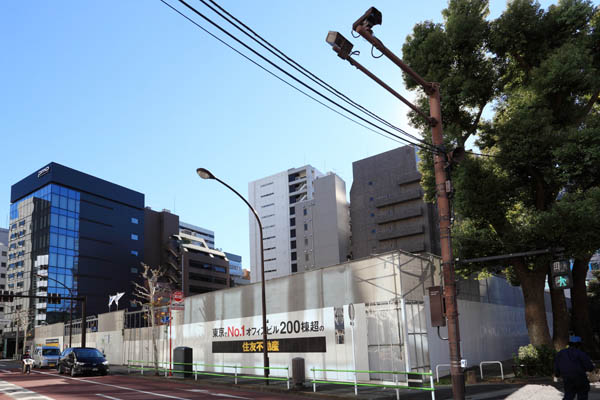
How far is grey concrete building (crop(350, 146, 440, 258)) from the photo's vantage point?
258 feet

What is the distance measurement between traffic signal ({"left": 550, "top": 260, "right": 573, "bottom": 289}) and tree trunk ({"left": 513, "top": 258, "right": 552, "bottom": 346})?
9677 mm

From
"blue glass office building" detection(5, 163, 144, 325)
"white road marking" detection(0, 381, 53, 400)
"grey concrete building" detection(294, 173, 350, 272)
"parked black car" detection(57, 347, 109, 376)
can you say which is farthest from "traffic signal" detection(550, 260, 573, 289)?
"blue glass office building" detection(5, 163, 144, 325)

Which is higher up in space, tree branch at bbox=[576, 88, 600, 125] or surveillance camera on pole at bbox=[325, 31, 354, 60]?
tree branch at bbox=[576, 88, 600, 125]

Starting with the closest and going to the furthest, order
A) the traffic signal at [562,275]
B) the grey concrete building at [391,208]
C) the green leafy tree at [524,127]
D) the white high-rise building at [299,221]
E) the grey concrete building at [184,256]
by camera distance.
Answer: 1. the traffic signal at [562,275]
2. the green leafy tree at [524,127]
3. the grey concrete building at [391,208]
4. the white high-rise building at [299,221]
5. the grey concrete building at [184,256]

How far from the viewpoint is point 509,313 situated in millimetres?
30891

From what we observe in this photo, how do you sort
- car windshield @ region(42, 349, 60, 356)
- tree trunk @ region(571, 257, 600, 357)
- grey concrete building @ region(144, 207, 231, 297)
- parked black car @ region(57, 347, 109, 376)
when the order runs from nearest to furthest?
tree trunk @ region(571, 257, 600, 357) → parked black car @ region(57, 347, 109, 376) → car windshield @ region(42, 349, 60, 356) → grey concrete building @ region(144, 207, 231, 297)

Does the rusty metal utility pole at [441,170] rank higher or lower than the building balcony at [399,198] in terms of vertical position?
lower

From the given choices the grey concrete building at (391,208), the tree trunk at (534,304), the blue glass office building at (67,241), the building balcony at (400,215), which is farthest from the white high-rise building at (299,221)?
the tree trunk at (534,304)

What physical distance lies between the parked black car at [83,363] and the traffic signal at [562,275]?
2579 centimetres

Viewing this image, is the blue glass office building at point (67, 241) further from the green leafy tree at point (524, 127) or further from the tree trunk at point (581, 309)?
the tree trunk at point (581, 309)

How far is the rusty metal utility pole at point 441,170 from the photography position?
945 cm

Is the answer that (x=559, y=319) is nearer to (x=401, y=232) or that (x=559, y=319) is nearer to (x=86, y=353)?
(x=86, y=353)

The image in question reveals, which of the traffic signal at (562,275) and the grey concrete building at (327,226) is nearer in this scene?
the traffic signal at (562,275)

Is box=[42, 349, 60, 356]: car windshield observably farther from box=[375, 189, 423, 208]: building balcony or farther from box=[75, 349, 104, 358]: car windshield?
box=[375, 189, 423, 208]: building balcony
